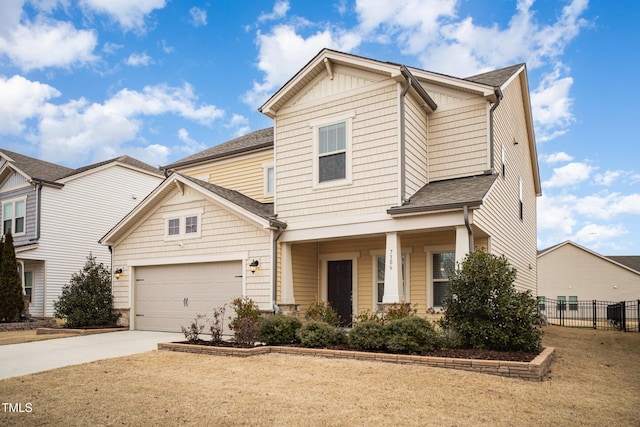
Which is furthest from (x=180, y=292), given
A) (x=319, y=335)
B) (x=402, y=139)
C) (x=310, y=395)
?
(x=310, y=395)

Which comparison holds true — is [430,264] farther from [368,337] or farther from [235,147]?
[235,147]

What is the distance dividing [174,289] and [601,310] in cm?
3122

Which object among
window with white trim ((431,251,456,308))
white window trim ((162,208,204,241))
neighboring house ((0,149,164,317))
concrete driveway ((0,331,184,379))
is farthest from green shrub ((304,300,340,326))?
neighboring house ((0,149,164,317))

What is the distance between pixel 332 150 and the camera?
13.5 metres

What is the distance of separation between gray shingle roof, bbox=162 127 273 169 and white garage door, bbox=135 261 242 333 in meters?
4.77

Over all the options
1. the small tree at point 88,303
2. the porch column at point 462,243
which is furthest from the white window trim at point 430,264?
the small tree at point 88,303

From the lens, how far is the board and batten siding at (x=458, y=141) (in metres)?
13.3

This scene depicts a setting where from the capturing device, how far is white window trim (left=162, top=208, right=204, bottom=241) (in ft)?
50.5

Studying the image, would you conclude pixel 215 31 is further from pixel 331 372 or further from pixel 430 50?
pixel 331 372

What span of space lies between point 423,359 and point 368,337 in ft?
4.77

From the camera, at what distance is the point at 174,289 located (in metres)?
16.0

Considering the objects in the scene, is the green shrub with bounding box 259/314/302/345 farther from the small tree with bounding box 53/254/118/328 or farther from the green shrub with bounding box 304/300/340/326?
the small tree with bounding box 53/254/118/328

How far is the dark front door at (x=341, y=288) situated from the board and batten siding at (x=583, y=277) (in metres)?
26.9

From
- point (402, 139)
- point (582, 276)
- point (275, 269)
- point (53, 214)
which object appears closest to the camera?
point (402, 139)
